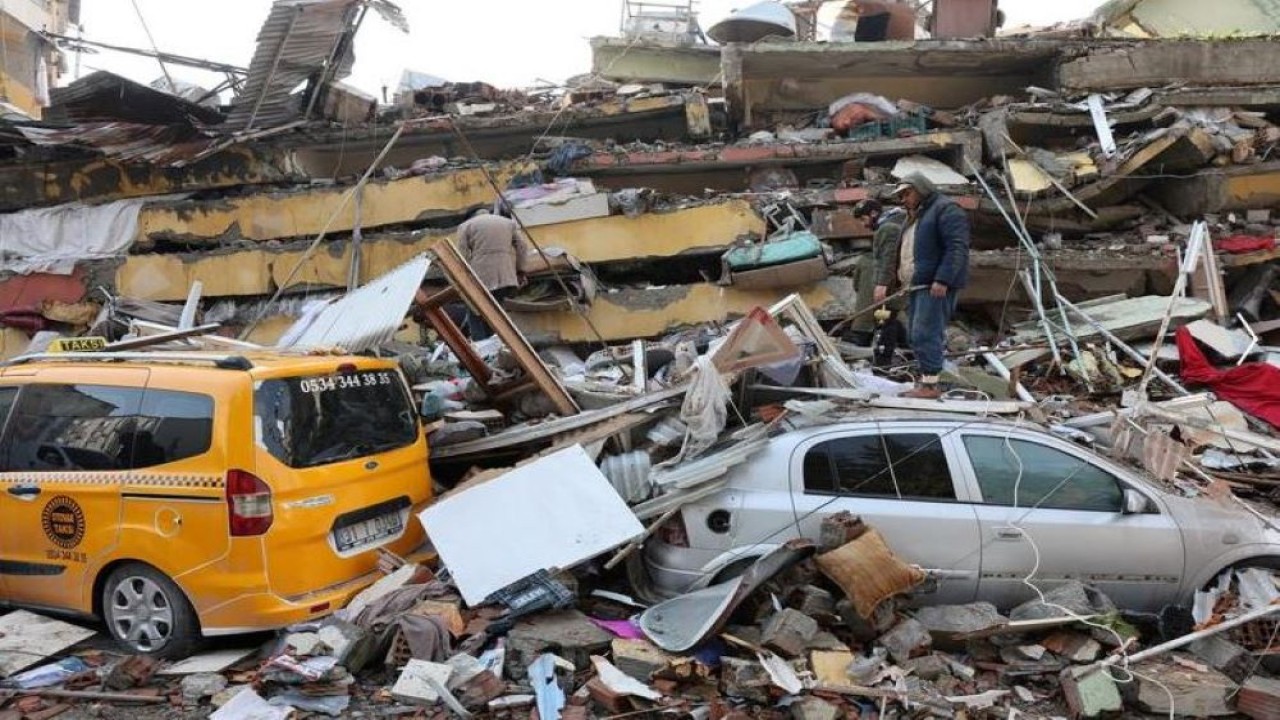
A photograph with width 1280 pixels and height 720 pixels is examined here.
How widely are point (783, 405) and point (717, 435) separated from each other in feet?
1.72

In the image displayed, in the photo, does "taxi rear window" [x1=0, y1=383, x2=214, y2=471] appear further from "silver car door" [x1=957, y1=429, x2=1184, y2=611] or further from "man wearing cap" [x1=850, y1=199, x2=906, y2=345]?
"man wearing cap" [x1=850, y1=199, x2=906, y2=345]

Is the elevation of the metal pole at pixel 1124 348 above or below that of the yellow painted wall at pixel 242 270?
below

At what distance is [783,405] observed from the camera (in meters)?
6.13

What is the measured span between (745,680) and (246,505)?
8.58 ft

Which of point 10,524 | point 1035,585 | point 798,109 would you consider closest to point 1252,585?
point 1035,585

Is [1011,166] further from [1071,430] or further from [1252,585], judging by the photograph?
[1252,585]

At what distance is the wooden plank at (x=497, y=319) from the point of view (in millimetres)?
6801

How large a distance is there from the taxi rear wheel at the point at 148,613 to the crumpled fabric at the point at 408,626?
92 centimetres

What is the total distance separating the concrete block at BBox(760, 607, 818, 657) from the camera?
15.3ft

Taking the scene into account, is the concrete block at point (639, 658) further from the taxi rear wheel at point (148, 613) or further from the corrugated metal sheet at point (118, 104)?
the corrugated metal sheet at point (118, 104)

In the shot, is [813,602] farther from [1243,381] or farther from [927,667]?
[1243,381]

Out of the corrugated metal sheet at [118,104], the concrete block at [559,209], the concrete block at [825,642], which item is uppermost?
the corrugated metal sheet at [118,104]

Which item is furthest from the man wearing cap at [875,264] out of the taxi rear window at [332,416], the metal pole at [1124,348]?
the taxi rear window at [332,416]

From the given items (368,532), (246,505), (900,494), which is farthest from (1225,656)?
(246,505)
